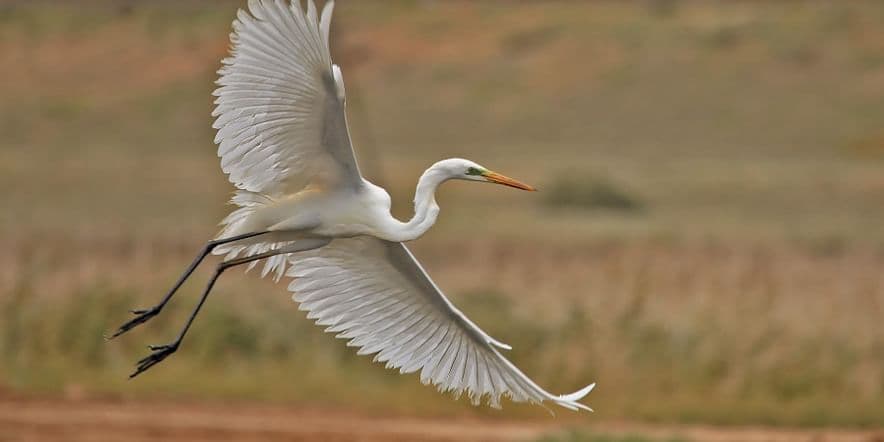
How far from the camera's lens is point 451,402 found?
15.1 m

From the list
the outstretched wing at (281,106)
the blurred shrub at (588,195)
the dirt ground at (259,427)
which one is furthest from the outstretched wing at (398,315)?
the blurred shrub at (588,195)

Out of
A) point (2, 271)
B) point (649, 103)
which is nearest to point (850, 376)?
point (2, 271)

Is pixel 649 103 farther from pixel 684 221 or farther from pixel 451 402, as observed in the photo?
pixel 451 402

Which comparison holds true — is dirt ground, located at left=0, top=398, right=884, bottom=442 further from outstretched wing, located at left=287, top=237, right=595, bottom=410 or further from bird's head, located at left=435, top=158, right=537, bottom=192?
bird's head, located at left=435, top=158, right=537, bottom=192

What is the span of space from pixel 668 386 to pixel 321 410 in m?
3.18

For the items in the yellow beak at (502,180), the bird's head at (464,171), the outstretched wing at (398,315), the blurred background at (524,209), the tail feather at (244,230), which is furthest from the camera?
the blurred background at (524,209)

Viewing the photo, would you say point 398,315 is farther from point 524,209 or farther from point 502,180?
point 524,209

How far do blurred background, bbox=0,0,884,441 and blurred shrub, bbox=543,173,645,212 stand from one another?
Result: 7cm

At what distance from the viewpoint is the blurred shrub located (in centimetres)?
3403

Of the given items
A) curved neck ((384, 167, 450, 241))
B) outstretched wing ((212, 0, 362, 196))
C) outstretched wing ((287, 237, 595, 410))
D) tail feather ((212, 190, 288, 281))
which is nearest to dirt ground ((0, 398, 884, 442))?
outstretched wing ((287, 237, 595, 410))

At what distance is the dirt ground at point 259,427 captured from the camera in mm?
13703

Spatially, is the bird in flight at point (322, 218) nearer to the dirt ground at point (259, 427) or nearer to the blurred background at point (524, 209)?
the blurred background at point (524, 209)

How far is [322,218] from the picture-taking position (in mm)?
8500

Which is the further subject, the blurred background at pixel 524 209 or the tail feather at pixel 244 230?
the blurred background at pixel 524 209
